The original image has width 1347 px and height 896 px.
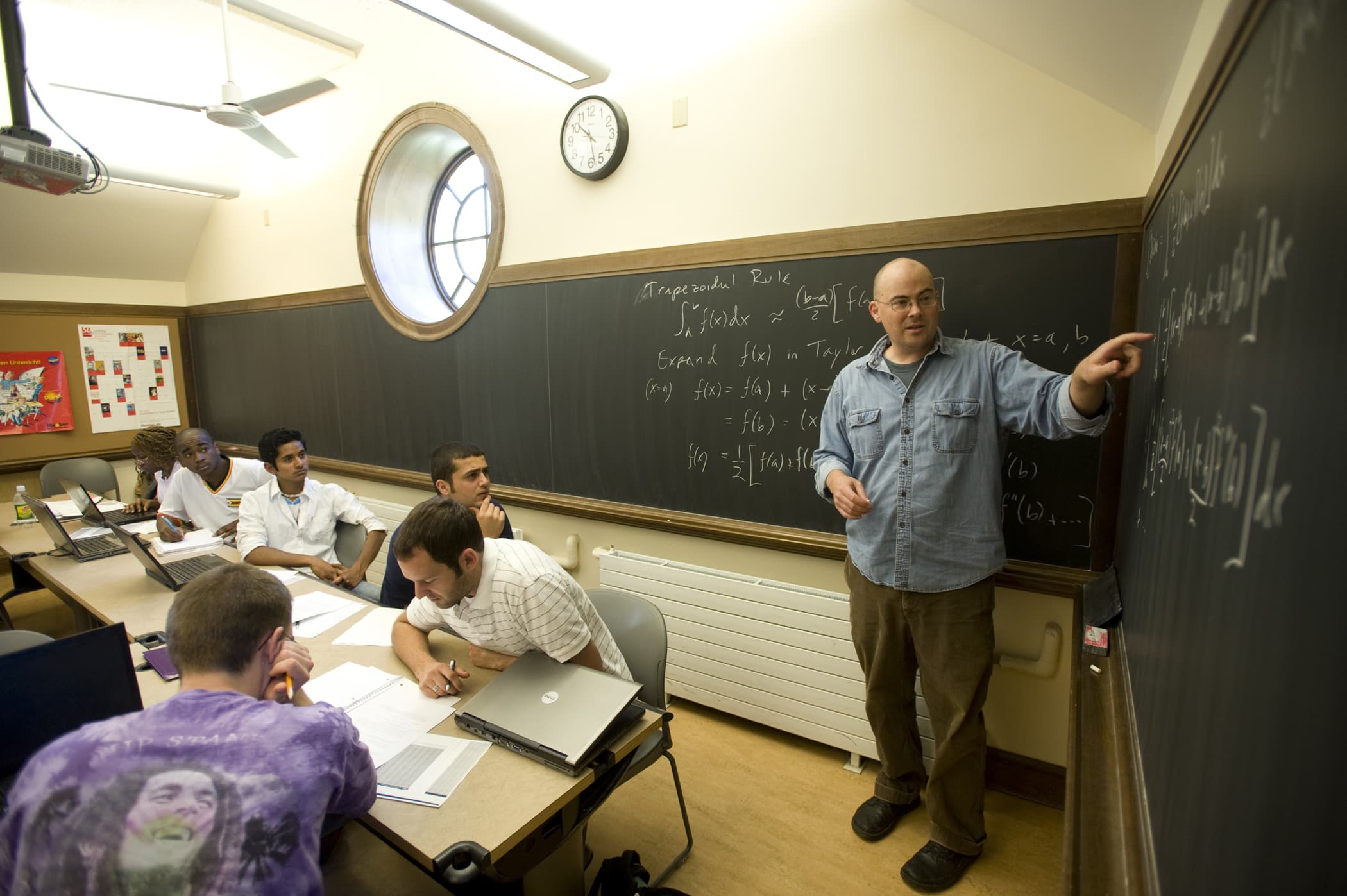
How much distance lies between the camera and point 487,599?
171 centimetres

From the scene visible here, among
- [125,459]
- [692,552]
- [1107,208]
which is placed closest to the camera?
[1107,208]

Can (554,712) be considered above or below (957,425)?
below

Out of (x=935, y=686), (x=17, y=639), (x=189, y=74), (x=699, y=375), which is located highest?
(x=189, y=74)

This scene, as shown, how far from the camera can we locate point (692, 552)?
298 centimetres

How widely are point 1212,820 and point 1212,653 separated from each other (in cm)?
17

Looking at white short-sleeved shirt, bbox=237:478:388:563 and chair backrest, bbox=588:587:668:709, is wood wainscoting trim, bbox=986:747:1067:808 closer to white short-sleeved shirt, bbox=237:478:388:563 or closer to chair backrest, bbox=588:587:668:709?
chair backrest, bbox=588:587:668:709

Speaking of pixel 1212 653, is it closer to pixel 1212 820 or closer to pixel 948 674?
pixel 1212 820

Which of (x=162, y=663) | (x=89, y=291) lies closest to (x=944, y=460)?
(x=162, y=663)

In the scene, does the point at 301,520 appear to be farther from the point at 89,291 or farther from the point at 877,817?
the point at 89,291

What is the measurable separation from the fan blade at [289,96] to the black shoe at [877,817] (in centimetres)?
381

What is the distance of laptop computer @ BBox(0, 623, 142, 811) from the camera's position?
1.29 metres

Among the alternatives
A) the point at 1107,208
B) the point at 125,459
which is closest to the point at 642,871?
the point at 1107,208

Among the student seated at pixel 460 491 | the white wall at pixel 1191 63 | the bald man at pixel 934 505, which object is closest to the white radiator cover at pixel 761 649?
the bald man at pixel 934 505

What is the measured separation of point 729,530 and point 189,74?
469 centimetres
